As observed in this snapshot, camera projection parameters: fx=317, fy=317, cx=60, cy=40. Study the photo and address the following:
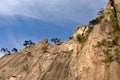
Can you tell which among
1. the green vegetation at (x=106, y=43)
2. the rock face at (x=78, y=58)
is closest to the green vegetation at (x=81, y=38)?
the rock face at (x=78, y=58)

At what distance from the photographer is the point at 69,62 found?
297ft

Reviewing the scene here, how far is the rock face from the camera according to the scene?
253 ft

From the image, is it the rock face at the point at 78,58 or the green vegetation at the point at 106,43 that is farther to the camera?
the green vegetation at the point at 106,43

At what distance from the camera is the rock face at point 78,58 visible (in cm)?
7725

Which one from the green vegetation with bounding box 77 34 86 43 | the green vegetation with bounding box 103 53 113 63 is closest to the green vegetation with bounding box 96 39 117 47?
the green vegetation with bounding box 103 53 113 63

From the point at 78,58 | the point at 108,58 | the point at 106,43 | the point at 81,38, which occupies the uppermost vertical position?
the point at 81,38

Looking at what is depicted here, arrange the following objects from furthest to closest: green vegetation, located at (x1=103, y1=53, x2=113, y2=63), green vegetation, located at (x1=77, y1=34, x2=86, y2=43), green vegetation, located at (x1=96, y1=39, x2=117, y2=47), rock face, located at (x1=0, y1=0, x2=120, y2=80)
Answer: green vegetation, located at (x1=77, y1=34, x2=86, y2=43), green vegetation, located at (x1=96, y1=39, x2=117, y2=47), rock face, located at (x1=0, y1=0, x2=120, y2=80), green vegetation, located at (x1=103, y1=53, x2=113, y2=63)

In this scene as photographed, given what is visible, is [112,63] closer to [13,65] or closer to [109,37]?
[109,37]

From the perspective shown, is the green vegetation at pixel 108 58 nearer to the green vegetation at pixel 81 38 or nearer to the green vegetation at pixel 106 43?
the green vegetation at pixel 106 43

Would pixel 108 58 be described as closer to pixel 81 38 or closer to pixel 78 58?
pixel 78 58

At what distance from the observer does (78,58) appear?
86.7 meters

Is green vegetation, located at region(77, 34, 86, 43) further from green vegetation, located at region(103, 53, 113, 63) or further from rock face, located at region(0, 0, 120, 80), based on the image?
green vegetation, located at region(103, 53, 113, 63)

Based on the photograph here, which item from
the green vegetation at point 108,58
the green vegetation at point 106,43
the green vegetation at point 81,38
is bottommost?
the green vegetation at point 108,58

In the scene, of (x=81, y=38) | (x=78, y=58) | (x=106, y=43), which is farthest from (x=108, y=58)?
(x=81, y=38)
